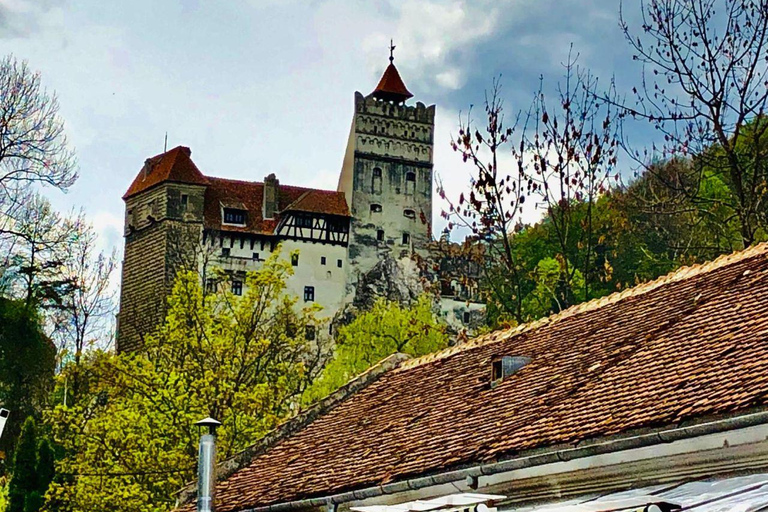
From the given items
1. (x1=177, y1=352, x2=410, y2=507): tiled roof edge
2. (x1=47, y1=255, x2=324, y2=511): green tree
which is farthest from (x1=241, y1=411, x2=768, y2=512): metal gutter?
(x1=47, y1=255, x2=324, y2=511): green tree

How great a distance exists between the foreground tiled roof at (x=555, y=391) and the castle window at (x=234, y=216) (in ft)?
205

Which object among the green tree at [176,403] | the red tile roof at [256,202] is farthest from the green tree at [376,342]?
the red tile roof at [256,202]

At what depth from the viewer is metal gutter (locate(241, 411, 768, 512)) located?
359 inches

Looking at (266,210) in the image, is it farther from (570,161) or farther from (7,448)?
(570,161)

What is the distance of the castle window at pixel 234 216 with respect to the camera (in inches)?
3157

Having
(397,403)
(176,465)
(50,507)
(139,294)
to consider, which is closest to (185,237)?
(139,294)

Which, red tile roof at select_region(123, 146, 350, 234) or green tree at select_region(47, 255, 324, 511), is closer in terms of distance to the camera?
green tree at select_region(47, 255, 324, 511)

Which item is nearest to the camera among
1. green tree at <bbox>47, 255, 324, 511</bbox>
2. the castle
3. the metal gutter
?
the metal gutter

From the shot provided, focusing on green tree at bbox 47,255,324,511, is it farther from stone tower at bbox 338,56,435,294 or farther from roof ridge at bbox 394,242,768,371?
stone tower at bbox 338,56,435,294

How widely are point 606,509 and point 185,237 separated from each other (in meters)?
70.9

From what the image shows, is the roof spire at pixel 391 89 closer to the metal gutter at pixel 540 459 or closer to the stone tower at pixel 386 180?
the stone tower at pixel 386 180

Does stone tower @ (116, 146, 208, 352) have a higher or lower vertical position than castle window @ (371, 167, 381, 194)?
lower

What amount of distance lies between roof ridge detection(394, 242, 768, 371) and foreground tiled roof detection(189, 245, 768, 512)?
24 mm

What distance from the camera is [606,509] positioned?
8.40 meters
